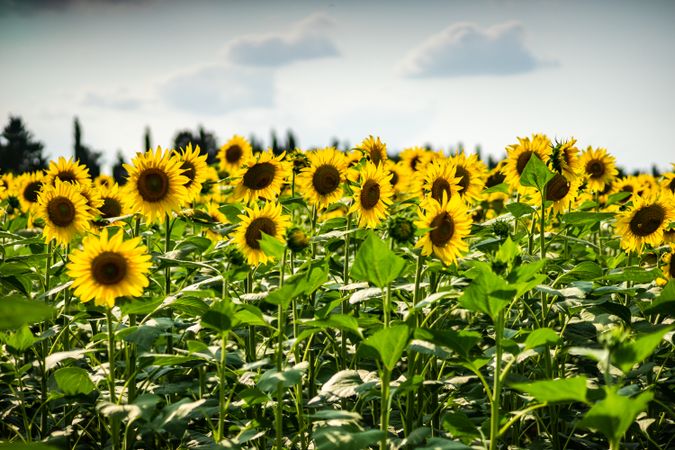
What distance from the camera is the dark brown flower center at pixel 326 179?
155 inches

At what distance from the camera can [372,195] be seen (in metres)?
3.46

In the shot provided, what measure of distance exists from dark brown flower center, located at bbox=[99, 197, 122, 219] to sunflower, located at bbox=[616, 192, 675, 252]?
310 cm

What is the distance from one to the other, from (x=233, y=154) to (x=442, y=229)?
3652 millimetres

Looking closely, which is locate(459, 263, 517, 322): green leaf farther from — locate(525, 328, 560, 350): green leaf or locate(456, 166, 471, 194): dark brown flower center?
locate(456, 166, 471, 194): dark brown flower center

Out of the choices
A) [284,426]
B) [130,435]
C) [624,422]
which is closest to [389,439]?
[284,426]

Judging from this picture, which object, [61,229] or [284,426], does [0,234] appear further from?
[284,426]

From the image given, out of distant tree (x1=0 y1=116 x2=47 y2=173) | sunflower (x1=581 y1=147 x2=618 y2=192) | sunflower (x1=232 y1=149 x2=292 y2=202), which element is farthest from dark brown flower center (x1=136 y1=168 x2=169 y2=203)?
distant tree (x1=0 y1=116 x2=47 y2=173)

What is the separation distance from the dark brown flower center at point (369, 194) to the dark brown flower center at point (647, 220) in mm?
1581

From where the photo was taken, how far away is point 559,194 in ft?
12.3

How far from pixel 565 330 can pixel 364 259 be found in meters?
1.14

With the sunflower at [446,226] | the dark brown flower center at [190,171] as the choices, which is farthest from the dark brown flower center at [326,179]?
the sunflower at [446,226]

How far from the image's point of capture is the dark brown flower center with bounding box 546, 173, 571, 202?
366cm

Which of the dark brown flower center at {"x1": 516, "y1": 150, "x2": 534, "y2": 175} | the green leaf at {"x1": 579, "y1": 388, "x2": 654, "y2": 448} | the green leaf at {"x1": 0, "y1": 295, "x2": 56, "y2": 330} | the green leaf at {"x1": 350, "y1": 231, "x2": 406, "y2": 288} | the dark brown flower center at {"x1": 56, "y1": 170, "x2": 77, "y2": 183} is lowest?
the green leaf at {"x1": 579, "y1": 388, "x2": 654, "y2": 448}

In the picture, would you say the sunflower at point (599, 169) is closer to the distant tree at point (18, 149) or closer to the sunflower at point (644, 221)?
the sunflower at point (644, 221)
